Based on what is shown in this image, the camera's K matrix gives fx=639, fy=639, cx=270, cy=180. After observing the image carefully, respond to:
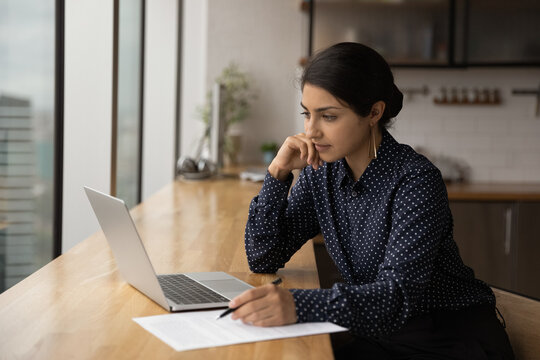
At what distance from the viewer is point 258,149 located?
477 cm

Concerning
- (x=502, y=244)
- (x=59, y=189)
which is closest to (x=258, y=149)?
(x=502, y=244)

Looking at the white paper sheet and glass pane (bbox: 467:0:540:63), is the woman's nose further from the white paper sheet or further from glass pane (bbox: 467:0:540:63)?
glass pane (bbox: 467:0:540:63)

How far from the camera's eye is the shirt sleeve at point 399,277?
47.6 inches

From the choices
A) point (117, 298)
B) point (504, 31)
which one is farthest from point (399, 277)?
point (504, 31)

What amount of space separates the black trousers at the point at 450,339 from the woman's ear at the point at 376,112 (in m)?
0.47

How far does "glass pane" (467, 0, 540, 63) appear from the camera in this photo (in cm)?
407

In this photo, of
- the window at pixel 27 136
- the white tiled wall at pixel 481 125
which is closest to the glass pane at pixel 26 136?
the window at pixel 27 136

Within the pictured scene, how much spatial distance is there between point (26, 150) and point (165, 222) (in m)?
0.55

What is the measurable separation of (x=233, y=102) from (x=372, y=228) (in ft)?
10.6

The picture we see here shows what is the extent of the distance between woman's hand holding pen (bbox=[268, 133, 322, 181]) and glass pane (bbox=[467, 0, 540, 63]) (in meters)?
2.87

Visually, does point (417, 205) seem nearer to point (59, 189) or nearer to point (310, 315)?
point (310, 315)

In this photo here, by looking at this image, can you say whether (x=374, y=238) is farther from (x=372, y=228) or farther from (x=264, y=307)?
(x=264, y=307)

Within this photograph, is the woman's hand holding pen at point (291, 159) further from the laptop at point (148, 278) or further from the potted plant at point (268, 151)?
the potted plant at point (268, 151)

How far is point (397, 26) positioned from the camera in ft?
13.6
